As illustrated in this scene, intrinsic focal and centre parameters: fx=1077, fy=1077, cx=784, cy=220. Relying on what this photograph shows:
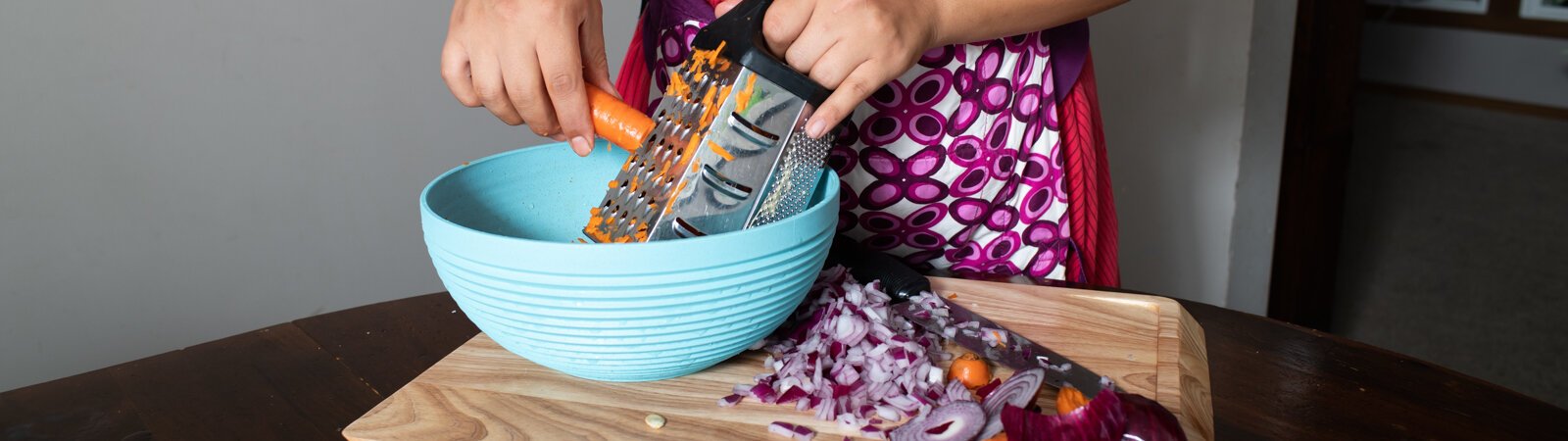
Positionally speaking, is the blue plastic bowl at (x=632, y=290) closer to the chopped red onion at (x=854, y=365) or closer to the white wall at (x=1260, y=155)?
the chopped red onion at (x=854, y=365)

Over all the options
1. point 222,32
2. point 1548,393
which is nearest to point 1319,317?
point 1548,393

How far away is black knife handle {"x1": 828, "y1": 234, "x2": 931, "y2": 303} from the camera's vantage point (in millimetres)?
964

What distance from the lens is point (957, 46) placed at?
3.54 ft

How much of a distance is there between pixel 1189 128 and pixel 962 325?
169cm

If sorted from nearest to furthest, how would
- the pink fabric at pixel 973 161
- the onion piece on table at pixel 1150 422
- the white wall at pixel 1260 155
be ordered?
the onion piece on table at pixel 1150 422 → the pink fabric at pixel 973 161 → the white wall at pixel 1260 155

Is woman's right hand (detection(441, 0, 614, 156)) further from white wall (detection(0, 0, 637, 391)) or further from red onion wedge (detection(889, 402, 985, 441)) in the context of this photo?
white wall (detection(0, 0, 637, 391))

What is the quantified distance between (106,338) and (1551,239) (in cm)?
409

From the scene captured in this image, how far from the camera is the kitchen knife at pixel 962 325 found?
847mm

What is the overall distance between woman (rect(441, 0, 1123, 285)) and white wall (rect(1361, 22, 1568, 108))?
4.53m

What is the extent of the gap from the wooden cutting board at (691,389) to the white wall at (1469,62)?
4759 mm

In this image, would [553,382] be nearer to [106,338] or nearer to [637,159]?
[637,159]

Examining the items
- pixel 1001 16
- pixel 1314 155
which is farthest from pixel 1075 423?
pixel 1314 155

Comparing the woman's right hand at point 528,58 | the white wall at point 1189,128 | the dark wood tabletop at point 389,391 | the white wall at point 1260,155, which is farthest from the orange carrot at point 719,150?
the white wall at point 1260,155

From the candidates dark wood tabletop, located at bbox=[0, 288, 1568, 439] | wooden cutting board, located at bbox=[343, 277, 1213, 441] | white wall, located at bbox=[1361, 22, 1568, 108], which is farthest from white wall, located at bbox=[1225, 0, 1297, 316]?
white wall, located at bbox=[1361, 22, 1568, 108]
